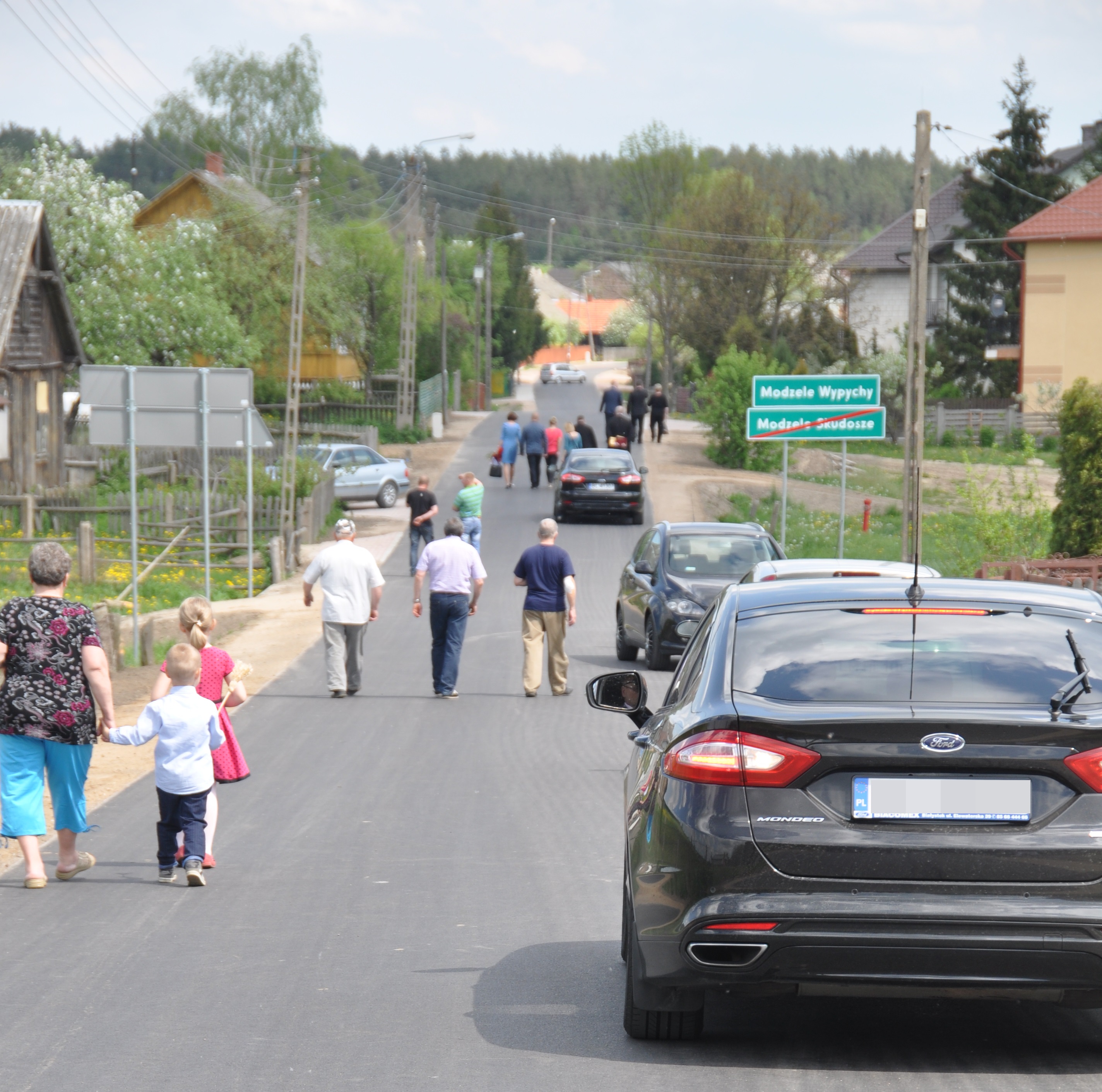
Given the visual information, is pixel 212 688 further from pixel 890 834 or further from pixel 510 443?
pixel 510 443

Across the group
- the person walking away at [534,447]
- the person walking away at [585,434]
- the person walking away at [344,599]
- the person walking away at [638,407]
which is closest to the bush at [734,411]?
the person walking away at [638,407]

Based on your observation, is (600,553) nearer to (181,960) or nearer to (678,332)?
(181,960)

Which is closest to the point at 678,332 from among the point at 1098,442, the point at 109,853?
the point at 1098,442

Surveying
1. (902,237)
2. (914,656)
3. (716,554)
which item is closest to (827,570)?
(914,656)

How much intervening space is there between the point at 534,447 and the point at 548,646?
2581cm

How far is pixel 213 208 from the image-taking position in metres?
60.6

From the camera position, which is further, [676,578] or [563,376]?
[563,376]

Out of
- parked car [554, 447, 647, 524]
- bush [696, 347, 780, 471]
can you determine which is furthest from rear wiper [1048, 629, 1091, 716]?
bush [696, 347, 780, 471]

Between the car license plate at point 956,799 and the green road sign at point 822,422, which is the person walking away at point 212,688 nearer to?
the car license plate at point 956,799

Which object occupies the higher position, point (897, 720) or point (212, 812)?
point (897, 720)

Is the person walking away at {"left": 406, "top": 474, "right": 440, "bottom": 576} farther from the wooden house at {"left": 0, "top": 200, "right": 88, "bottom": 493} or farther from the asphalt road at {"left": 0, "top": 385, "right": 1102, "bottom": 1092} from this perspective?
the asphalt road at {"left": 0, "top": 385, "right": 1102, "bottom": 1092}

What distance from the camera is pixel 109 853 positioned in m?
8.45

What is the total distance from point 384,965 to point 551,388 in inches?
3565

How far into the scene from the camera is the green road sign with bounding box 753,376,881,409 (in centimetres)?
2559
